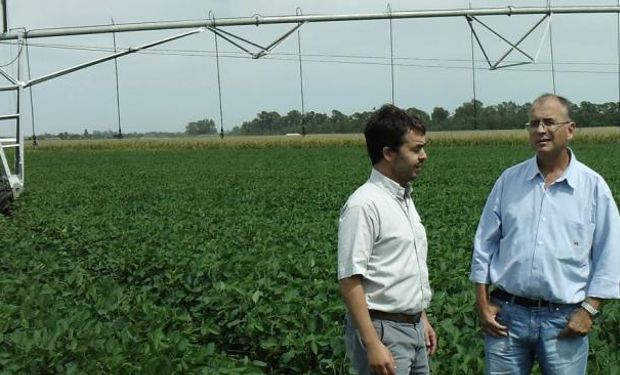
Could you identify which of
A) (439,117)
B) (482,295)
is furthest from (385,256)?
(439,117)

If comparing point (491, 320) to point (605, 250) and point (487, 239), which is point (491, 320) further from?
point (605, 250)

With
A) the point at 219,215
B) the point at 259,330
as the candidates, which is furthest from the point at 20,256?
the point at 219,215

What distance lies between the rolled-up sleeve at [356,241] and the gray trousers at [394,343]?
0.26m

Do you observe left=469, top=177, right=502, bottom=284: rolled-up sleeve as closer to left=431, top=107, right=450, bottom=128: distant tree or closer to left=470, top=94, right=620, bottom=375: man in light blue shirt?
left=470, top=94, right=620, bottom=375: man in light blue shirt

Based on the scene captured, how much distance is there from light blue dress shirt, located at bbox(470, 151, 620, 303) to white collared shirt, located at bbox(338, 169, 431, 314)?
48 centimetres

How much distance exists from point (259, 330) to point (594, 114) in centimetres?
5469

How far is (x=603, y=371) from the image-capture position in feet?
12.7

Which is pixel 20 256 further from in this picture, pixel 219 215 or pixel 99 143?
pixel 99 143

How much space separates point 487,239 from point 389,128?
83 centimetres

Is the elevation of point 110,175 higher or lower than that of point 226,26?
lower

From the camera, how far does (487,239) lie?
381 centimetres

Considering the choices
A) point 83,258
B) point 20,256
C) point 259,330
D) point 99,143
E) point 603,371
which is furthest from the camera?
point 99,143

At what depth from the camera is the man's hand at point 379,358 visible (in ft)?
10.7

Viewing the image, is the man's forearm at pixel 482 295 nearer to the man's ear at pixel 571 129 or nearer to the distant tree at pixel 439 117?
the man's ear at pixel 571 129
